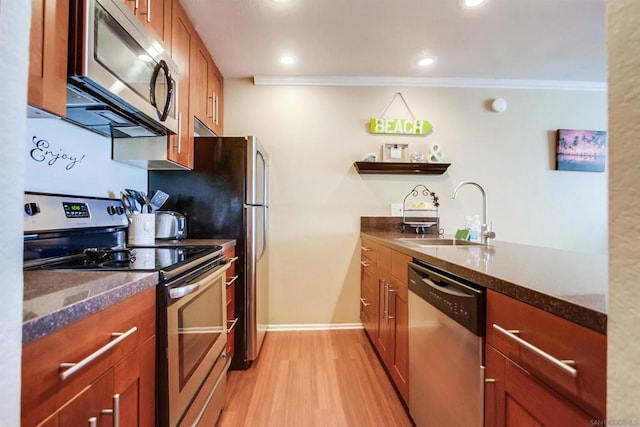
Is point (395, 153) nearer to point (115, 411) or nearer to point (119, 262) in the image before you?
point (119, 262)

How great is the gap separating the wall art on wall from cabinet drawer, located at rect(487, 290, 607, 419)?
288cm

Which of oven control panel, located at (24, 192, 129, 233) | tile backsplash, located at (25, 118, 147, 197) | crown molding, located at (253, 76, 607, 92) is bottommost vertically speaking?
oven control panel, located at (24, 192, 129, 233)

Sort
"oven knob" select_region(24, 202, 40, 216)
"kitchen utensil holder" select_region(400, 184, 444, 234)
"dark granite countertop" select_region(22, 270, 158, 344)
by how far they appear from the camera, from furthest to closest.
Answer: "kitchen utensil holder" select_region(400, 184, 444, 234)
"oven knob" select_region(24, 202, 40, 216)
"dark granite countertop" select_region(22, 270, 158, 344)

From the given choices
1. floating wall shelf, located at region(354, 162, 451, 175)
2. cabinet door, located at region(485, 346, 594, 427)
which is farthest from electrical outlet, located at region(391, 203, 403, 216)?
cabinet door, located at region(485, 346, 594, 427)

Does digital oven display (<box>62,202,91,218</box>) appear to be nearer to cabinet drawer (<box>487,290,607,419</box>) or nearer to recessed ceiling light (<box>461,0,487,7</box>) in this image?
cabinet drawer (<box>487,290,607,419</box>)

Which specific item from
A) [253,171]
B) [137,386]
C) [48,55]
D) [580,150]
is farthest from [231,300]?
[580,150]

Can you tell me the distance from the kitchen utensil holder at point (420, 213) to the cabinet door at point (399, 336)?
3.72 ft

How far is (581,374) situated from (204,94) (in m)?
2.49

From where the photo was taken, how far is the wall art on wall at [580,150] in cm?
285

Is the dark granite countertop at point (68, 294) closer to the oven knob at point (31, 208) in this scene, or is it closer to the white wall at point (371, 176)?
the oven knob at point (31, 208)

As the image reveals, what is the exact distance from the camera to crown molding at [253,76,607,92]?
2.76m

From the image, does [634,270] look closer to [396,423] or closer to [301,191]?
[396,423]

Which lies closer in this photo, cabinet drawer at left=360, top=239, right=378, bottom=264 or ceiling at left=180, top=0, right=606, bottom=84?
ceiling at left=180, top=0, right=606, bottom=84

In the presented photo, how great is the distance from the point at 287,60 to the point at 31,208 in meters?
2.02
